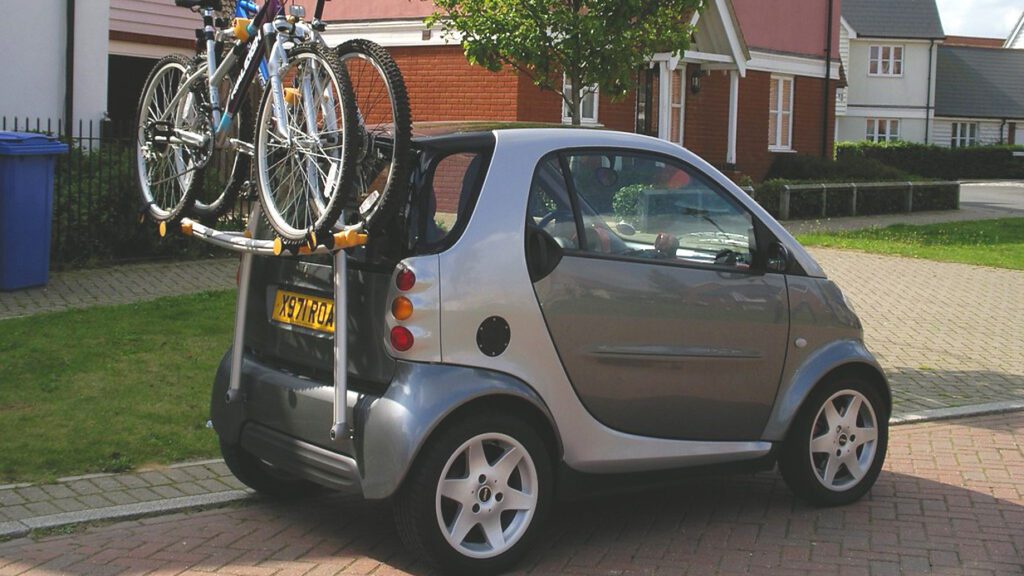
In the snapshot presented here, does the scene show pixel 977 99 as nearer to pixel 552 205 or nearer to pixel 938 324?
pixel 938 324

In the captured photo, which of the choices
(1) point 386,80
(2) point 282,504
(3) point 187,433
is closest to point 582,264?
(1) point 386,80

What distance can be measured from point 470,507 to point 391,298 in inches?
34.0

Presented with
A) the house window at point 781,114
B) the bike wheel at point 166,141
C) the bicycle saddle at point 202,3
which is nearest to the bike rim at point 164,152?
the bike wheel at point 166,141

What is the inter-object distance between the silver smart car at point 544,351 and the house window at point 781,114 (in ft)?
83.5

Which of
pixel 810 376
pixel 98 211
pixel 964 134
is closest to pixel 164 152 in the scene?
pixel 810 376

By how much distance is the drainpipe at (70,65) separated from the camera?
16.6m

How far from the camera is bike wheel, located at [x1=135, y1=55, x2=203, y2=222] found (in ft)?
20.4

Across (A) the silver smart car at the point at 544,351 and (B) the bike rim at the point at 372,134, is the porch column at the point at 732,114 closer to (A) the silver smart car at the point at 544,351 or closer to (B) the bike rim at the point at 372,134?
(A) the silver smart car at the point at 544,351

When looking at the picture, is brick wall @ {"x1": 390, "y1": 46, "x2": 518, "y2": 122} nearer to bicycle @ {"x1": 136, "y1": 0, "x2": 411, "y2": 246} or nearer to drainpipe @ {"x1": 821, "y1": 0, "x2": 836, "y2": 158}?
drainpipe @ {"x1": 821, "y1": 0, "x2": 836, "y2": 158}

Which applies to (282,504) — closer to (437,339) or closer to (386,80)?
(437,339)

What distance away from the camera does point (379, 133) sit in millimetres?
5477

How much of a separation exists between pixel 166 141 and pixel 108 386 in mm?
2361

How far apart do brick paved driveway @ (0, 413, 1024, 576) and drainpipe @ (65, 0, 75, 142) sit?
11844 mm

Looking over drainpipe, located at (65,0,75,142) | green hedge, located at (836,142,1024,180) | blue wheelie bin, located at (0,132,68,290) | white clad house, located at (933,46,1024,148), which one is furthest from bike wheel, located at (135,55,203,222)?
white clad house, located at (933,46,1024,148)
